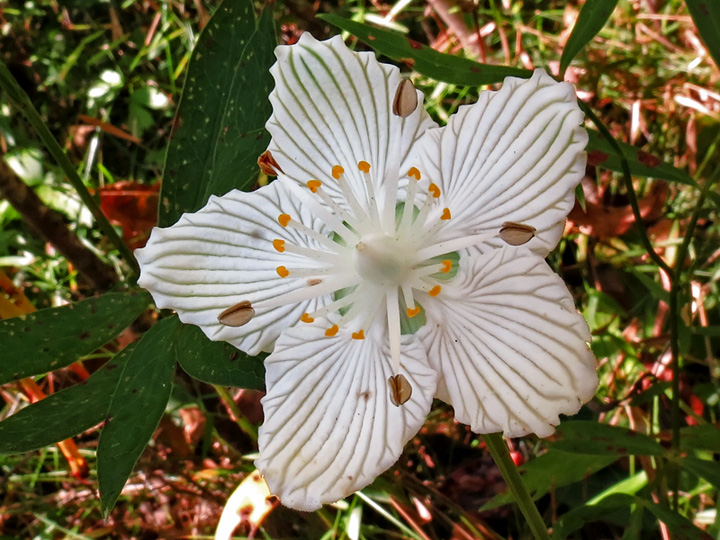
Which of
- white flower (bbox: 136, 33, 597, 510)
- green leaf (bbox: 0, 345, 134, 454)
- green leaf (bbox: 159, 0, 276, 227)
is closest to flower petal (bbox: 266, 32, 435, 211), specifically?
white flower (bbox: 136, 33, 597, 510)

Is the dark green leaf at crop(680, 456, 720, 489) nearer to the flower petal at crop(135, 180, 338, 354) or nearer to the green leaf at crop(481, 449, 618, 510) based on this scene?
the green leaf at crop(481, 449, 618, 510)

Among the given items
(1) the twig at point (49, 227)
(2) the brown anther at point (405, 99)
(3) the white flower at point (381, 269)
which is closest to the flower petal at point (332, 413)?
(3) the white flower at point (381, 269)

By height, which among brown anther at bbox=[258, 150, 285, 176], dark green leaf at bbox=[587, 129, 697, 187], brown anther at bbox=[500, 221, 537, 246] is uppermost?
brown anther at bbox=[258, 150, 285, 176]

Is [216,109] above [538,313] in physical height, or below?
above

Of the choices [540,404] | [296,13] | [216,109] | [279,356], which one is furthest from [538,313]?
[296,13]

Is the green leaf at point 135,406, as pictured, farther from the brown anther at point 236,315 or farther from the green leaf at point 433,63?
the green leaf at point 433,63

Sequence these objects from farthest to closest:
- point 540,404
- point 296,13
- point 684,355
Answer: point 296,13, point 684,355, point 540,404

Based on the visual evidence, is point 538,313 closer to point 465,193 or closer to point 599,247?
point 465,193
